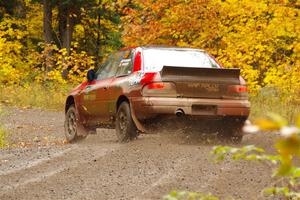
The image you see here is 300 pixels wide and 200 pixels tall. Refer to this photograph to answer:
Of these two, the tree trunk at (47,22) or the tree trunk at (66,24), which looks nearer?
the tree trunk at (47,22)

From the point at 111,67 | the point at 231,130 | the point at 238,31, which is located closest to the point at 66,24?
the point at 238,31

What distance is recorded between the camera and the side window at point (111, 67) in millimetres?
11414

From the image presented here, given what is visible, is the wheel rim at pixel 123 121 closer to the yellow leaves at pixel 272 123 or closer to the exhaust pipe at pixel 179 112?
the exhaust pipe at pixel 179 112

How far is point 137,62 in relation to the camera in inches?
413

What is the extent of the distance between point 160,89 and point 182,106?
1.39 ft

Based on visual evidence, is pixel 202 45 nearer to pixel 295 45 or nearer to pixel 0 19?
pixel 295 45

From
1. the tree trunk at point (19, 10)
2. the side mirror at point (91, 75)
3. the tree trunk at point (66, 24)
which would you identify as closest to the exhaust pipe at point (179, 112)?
the side mirror at point (91, 75)

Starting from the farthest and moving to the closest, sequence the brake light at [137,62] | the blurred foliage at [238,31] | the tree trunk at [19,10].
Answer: the tree trunk at [19,10] → the blurred foliage at [238,31] → the brake light at [137,62]

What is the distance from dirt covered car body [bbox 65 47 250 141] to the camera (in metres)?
9.85

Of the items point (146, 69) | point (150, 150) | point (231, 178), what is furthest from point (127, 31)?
point (231, 178)

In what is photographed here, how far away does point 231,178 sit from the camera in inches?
275

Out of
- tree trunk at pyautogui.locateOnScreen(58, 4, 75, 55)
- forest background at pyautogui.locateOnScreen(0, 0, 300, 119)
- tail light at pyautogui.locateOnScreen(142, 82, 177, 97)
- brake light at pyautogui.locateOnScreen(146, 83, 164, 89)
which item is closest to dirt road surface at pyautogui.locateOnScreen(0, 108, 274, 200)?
tail light at pyautogui.locateOnScreen(142, 82, 177, 97)

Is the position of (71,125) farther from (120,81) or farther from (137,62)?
(137,62)

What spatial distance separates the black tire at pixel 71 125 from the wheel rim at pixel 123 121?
2.22 metres
